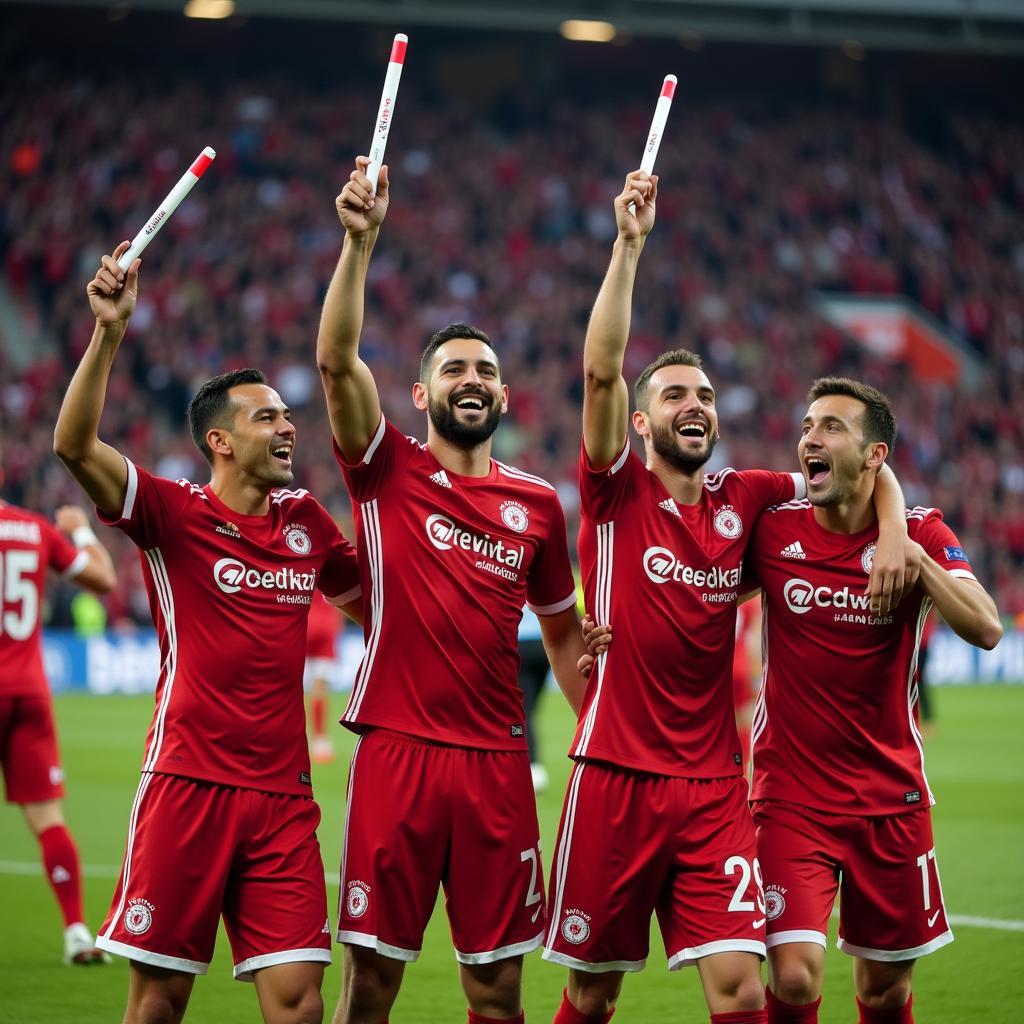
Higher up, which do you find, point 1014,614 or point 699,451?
point 699,451

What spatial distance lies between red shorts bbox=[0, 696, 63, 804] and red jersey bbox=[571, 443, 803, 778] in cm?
347

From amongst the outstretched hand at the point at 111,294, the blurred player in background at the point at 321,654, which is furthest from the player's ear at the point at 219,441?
the blurred player in background at the point at 321,654

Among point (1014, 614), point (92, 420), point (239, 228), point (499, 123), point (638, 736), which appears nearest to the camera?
point (92, 420)

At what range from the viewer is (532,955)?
7941 mm

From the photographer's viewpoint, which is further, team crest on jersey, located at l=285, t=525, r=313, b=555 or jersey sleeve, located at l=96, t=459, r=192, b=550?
team crest on jersey, located at l=285, t=525, r=313, b=555

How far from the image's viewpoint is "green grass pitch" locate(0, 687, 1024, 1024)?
678cm

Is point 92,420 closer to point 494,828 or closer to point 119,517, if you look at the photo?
point 119,517

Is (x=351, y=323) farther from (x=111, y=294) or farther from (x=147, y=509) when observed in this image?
(x=147, y=509)

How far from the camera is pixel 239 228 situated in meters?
29.3

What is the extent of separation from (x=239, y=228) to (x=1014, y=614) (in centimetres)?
1560

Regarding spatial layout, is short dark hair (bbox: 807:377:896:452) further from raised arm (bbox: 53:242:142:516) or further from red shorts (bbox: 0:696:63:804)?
red shorts (bbox: 0:696:63:804)

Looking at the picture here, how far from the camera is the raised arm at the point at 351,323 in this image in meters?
4.84

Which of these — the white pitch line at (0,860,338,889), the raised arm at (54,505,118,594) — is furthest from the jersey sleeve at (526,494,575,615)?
the white pitch line at (0,860,338,889)

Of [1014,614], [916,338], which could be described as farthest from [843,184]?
[1014,614]
